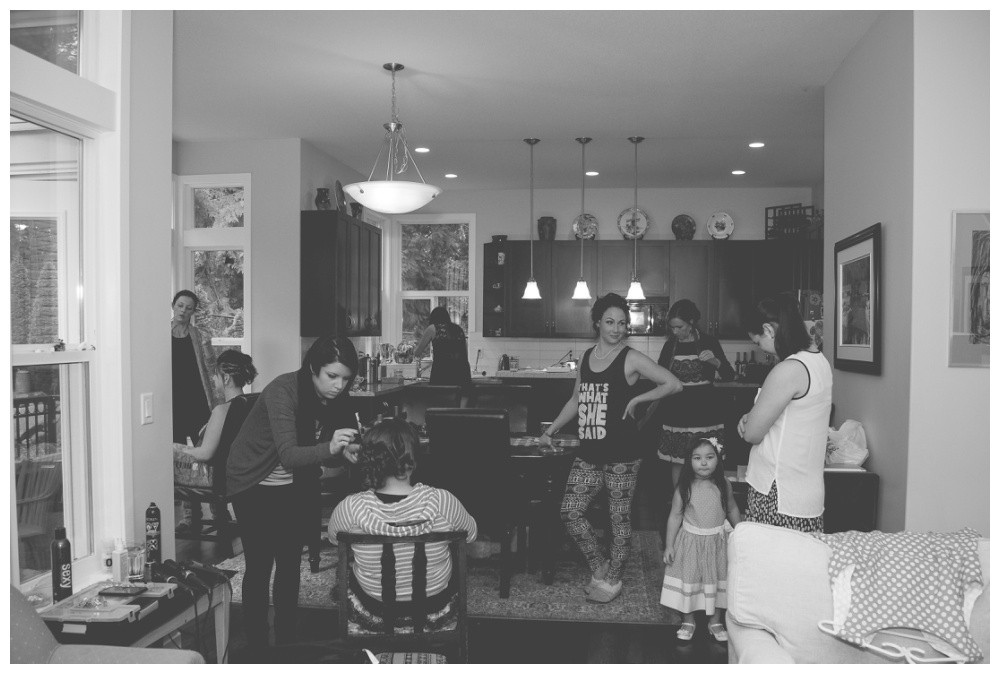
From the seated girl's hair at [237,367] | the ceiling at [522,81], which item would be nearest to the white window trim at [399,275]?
the ceiling at [522,81]

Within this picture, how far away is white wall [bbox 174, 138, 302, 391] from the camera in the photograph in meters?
6.56

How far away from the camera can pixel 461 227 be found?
9.22 metres

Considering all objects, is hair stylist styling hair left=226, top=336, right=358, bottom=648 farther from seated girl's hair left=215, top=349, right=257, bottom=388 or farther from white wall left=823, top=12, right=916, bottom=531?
white wall left=823, top=12, right=916, bottom=531

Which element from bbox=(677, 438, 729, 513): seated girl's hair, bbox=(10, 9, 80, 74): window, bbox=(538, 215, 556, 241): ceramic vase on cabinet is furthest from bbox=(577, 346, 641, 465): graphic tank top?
bbox=(538, 215, 556, 241): ceramic vase on cabinet

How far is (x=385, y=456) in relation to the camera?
2.51 meters

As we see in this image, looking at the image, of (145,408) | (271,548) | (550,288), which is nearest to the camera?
(271,548)

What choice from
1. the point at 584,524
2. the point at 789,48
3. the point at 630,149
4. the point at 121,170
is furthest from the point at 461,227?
the point at 121,170

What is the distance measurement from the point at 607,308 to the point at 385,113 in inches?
114

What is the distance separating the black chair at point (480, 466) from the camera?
3836 mm

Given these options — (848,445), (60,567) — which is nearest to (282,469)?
(60,567)

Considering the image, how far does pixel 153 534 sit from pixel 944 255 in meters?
3.35

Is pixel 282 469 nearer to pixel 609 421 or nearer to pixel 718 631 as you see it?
pixel 609 421

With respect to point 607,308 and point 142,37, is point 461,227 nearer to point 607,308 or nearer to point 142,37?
point 607,308

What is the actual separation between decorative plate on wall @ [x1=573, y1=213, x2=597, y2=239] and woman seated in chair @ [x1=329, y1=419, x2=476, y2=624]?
6.47m
